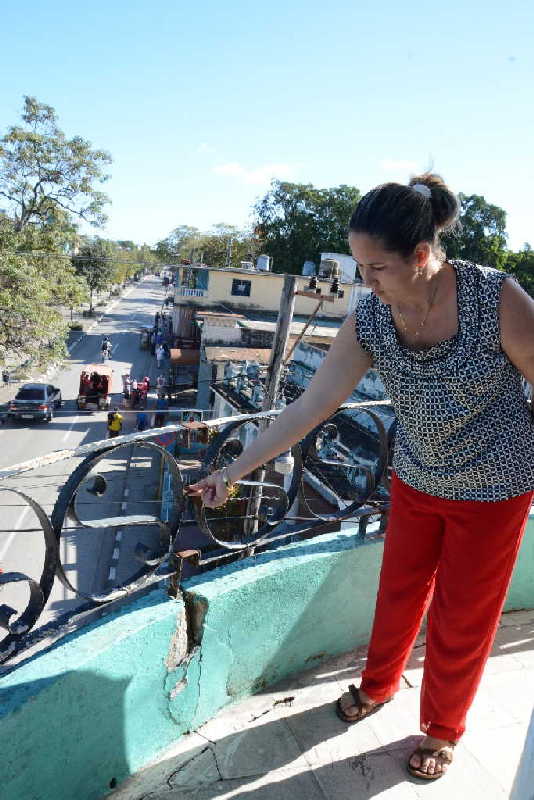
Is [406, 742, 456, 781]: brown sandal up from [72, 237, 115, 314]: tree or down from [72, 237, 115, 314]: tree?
down

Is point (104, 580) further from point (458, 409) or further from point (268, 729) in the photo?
point (458, 409)

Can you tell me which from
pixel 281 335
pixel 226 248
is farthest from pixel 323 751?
pixel 226 248

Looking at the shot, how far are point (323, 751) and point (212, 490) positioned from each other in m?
0.92

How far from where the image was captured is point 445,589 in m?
Result: 1.68

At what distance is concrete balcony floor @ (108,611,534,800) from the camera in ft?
5.46

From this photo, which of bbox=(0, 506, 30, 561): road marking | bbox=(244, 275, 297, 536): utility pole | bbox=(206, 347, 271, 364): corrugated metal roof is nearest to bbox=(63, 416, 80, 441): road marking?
bbox=(0, 506, 30, 561): road marking

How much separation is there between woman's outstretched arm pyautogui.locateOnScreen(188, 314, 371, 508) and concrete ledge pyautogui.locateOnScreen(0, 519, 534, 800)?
0.41 metres

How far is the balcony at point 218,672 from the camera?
4.69ft

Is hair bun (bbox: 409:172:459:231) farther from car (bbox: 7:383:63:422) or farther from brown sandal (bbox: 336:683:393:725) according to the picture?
car (bbox: 7:383:63:422)

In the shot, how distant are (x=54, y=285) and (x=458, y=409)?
2051 centimetres

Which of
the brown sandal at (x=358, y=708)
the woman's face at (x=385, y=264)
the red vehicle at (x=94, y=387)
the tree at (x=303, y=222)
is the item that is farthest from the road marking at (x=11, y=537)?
the tree at (x=303, y=222)

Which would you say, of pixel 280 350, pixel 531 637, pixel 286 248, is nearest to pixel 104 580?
pixel 280 350

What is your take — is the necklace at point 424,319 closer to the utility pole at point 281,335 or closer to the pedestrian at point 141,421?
the utility pole at point 281,335

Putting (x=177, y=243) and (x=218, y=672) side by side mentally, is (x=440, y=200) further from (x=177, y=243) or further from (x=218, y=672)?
(x=177, y=243)
